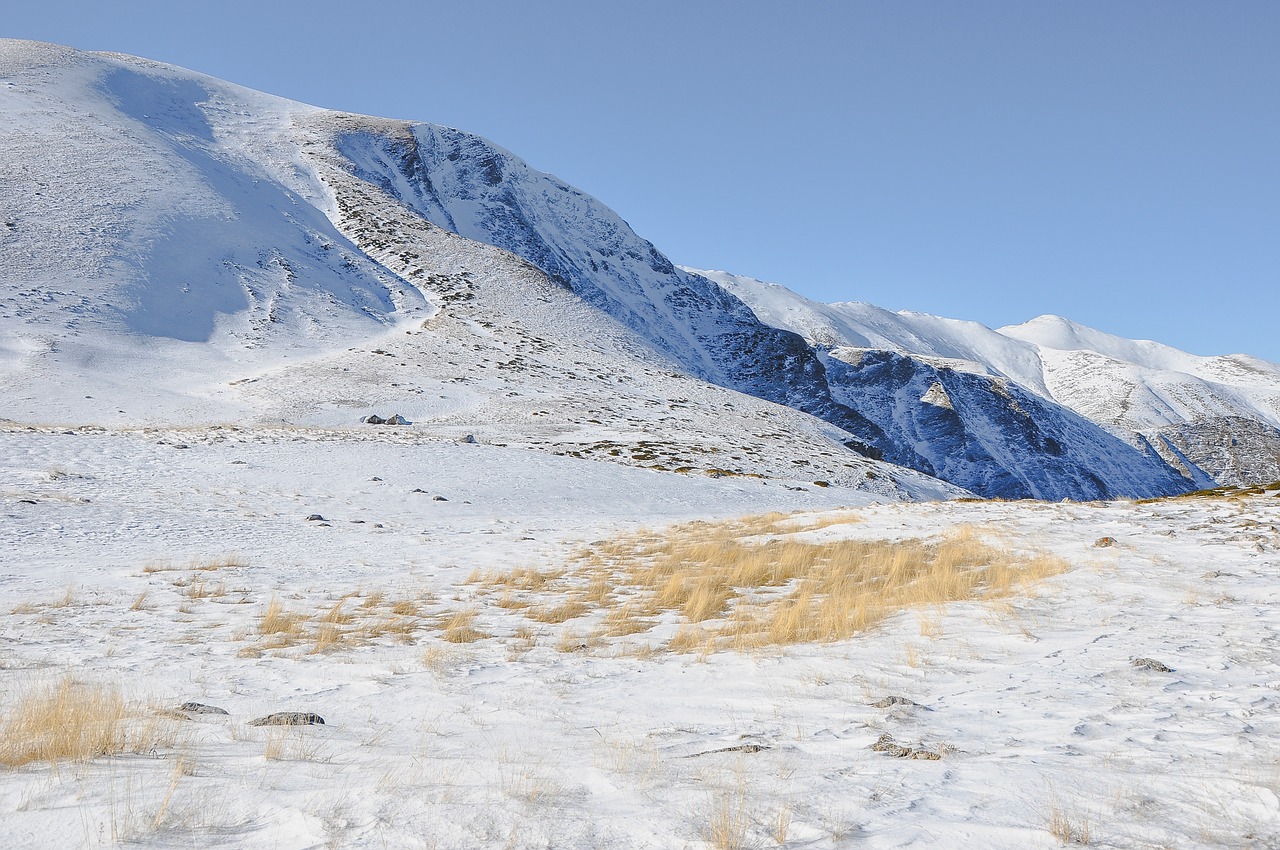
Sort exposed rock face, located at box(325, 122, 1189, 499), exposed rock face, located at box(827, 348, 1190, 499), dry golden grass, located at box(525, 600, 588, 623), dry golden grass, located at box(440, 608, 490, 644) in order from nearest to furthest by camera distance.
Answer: dry golden grass, located at box(440, 608, 490, 644), dry golden grass, located at box(525, 600, 588, 623), exposed rock face, located at box(325, 122, 1189, 499), exposed rock face, located at box(827, 348, 1190, 499)

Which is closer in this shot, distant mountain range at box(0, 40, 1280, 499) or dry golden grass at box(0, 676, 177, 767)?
dry golden grass at box(0, 676, 177, 767)

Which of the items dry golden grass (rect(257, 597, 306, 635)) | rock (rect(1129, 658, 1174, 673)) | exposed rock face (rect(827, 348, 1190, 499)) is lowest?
dry golden grass (rect(257, 597, 306, 635))

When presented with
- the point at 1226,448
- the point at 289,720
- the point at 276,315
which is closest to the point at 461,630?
the point at 289,720

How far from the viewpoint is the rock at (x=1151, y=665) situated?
4.67 meters

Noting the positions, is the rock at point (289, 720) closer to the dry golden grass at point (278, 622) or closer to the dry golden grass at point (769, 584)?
the dry golden grass at point (278, 622)

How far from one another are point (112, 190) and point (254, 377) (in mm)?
27422

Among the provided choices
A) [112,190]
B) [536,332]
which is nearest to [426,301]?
[536,332]

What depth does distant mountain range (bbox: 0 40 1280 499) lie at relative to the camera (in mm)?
33594

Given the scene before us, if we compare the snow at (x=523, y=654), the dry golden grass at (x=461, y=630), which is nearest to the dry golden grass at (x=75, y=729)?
the snow at (x=523, y=654)

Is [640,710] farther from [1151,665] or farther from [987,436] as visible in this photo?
[987,436]

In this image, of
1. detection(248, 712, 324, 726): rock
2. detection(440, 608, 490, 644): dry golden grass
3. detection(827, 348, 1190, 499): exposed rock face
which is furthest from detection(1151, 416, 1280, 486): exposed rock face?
detection(248, 712, 324, 726): rock

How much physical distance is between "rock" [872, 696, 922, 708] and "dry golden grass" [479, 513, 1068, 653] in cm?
181

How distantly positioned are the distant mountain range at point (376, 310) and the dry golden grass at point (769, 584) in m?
17.0

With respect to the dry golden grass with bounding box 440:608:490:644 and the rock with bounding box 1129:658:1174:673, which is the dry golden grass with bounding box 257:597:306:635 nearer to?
the dry golden grass with bounding box 440:608:490:644
